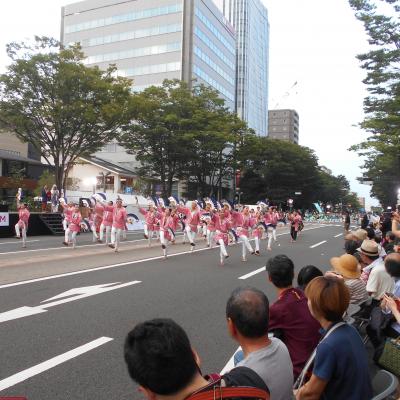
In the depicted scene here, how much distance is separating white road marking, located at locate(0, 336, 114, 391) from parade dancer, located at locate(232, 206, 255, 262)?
9963mm

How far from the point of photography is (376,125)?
22125 millimetres

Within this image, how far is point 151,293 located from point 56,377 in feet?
14.5

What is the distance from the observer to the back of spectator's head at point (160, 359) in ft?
5.51

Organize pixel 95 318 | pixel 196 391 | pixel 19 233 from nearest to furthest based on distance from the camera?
pixel 196 391 → pixel 95 318 → pixel 19 233

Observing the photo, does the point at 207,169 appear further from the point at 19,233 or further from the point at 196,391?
the point at 196,391

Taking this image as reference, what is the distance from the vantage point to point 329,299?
2920mm

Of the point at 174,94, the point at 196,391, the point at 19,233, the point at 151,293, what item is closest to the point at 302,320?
the point at 196,391

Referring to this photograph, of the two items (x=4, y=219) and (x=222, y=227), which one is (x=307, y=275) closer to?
(x=222, y=227)

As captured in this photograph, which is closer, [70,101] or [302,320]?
[302,320]

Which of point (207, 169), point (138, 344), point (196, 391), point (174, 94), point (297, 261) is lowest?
point (297, 261)

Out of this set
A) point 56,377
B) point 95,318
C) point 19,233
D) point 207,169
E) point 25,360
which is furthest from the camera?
point 207,169

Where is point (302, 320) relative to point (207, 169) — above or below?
A: below

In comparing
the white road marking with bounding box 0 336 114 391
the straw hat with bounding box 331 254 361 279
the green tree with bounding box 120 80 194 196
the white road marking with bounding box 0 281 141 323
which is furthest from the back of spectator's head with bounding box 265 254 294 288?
the green tree with bounding box 120 80 194 196

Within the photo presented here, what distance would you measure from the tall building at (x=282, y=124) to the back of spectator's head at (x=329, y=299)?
5246 inches
